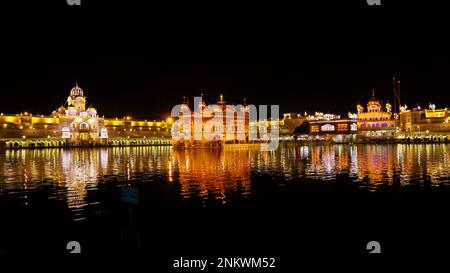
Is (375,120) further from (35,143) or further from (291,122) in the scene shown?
(35,143)

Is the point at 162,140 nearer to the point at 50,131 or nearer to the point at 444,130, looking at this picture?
the point at 50,131

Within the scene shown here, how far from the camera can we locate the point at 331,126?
12031 cm

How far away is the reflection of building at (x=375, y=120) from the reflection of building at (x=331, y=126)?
743 centimetres

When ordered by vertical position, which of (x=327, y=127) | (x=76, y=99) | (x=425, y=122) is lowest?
(x=327, y=127)

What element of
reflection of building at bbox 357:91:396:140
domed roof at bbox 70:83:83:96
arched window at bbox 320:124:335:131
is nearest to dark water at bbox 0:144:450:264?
domed roof at bbox 70:83:83:96

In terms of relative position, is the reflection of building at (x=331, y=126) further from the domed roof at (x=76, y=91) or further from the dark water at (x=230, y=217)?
the dark water at (x=230, y=217)

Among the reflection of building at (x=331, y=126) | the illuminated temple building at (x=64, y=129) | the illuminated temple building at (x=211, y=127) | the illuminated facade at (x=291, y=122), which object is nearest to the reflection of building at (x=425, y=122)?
the reflection of building at (x=331, y=126)

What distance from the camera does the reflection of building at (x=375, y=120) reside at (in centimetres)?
10144

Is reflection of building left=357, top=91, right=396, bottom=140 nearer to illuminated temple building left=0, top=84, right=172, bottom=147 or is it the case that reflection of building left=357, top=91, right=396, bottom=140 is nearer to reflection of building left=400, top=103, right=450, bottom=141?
reflection of building left=400, top=103, right=450, bottom=141

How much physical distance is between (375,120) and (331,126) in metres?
16.5

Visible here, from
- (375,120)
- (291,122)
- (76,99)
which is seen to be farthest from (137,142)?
(375,120)

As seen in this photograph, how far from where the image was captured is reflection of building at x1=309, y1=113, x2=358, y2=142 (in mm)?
116438

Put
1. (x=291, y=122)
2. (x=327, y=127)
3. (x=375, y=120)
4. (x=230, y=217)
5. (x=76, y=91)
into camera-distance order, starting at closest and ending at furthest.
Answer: (x=230, y=217) < (x=76, y=91) < (x=375, y=120) < (x=327, y=127) < (x=291, y=122)
